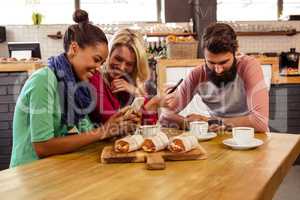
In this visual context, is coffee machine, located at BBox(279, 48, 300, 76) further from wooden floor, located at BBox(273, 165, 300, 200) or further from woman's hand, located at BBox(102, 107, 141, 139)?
woman's hand, located at BBox(102, 107, 141, 139)

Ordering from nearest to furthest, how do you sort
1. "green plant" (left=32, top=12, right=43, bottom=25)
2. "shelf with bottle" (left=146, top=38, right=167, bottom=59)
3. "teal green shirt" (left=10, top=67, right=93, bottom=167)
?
1. "teal green shirt" (left=10, top=67, right=93, bottom=167)
2. "shelf with bottle" (left=146, top=38, right=167, bottom=59)
3. "green plant" (left=32, top=12, right=43, bottom=25)

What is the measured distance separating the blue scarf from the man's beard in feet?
2.99

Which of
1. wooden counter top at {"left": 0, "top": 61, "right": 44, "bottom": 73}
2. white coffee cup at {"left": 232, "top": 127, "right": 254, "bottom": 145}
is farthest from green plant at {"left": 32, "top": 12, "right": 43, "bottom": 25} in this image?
white coffee cup at {"left": 232, "top": 127, "right": 254, "bottom": 145}

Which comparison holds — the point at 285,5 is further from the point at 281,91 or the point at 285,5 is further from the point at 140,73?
the point at 140,73

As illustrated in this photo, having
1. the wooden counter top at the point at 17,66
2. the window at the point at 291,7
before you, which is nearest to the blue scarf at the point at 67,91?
the wooden counter top at the point at 17,66

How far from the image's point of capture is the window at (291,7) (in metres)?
5.76

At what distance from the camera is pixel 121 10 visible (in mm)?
5805

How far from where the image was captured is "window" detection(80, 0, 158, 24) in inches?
228

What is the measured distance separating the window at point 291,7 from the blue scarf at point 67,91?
4.66m

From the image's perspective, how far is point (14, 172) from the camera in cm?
136

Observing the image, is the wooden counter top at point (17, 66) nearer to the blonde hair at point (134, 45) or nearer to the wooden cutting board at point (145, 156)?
the blonde hair at point (134, 45)

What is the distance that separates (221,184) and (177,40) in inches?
103

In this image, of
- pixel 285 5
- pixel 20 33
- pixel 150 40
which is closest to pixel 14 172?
pixel 150 40

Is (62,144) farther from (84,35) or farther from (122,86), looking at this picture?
(122,86)
